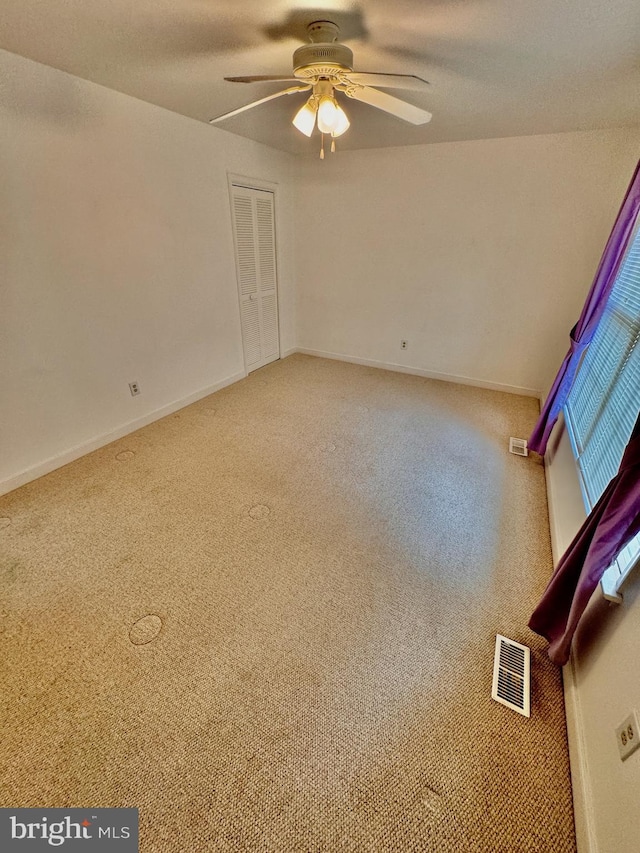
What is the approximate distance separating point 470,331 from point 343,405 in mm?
1652

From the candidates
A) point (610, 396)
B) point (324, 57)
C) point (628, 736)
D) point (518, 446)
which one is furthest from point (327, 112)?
point (518, 446)

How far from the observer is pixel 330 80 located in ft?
5.07

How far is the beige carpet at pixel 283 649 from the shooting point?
109 centimetres

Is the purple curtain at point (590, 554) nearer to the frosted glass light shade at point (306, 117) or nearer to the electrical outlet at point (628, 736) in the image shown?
the electrical outlet at point (628, 736)

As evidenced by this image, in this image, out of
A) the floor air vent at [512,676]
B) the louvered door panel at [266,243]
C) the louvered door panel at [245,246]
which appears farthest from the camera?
the louvered door panel at [266,243]

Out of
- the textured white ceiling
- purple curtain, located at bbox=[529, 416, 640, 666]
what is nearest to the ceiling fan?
the textured white ceiling

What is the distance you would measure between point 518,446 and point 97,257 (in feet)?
11.4

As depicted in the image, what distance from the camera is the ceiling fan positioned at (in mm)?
1397

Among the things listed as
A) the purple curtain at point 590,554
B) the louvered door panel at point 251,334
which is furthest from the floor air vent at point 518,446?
the louvered door panel at point 251,334

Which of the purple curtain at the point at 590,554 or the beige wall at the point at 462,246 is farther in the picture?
the beige wall at the point at 462,246

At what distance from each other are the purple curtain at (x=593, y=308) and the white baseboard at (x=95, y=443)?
120 inches

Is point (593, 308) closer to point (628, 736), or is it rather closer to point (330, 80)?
point (330, 80)

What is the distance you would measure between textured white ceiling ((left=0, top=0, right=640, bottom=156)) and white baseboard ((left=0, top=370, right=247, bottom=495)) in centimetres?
223

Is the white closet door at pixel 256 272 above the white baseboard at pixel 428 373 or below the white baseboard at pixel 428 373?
above
